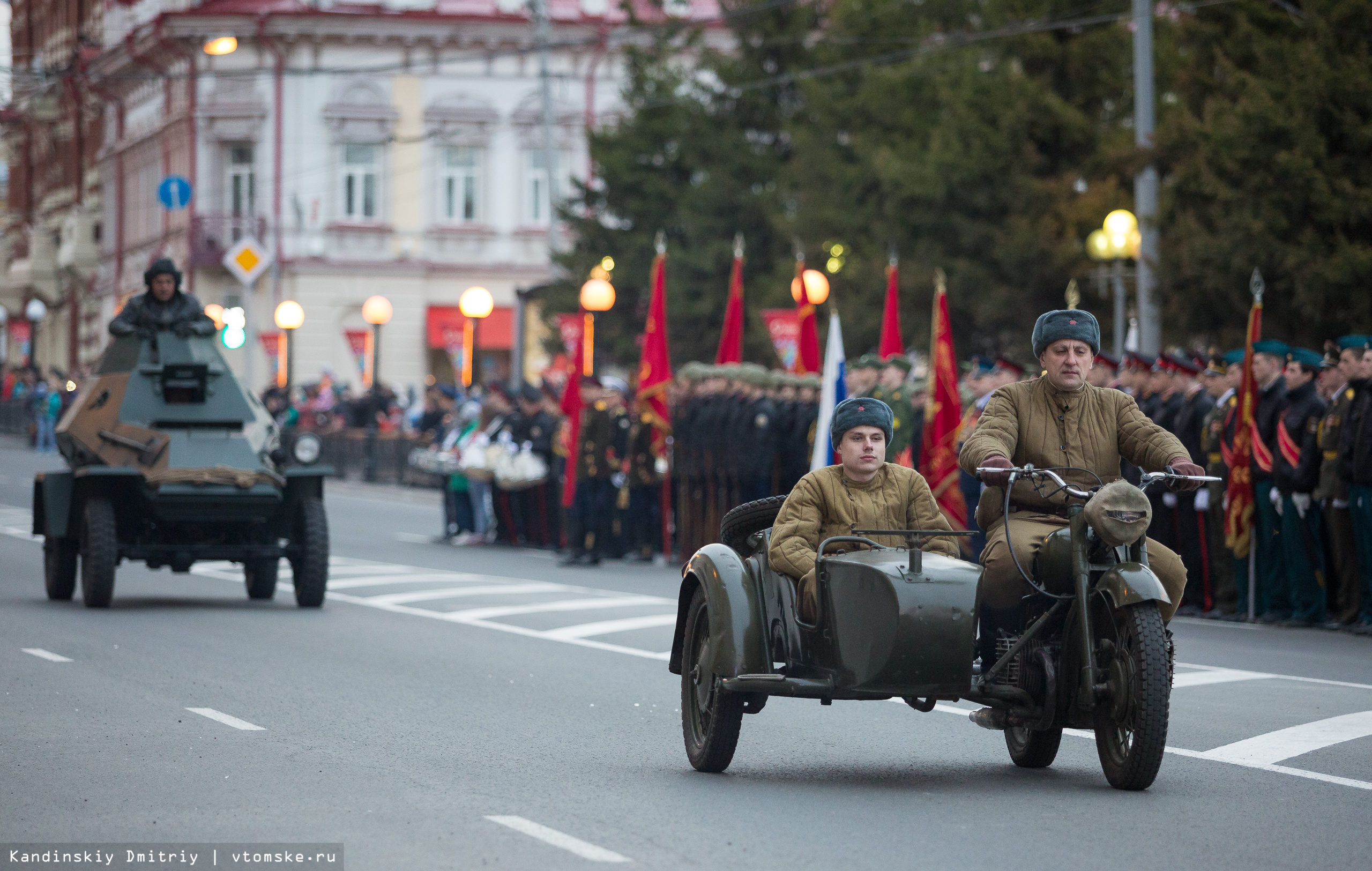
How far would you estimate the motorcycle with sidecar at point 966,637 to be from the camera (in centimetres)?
811

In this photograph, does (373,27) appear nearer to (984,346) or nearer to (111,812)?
(984,346)

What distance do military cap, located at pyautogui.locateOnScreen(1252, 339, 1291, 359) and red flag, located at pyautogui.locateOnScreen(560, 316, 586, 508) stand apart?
8722 mm

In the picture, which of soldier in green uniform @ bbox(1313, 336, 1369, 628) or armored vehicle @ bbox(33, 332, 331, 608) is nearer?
soldier in green uniform @ bbox(1313, 336, 1369, 628)

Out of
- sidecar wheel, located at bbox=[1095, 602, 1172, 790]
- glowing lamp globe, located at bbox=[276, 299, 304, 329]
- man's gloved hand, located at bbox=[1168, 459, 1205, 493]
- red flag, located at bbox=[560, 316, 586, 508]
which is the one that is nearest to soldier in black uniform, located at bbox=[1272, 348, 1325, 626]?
man's gloved hand, located at bbox=[1168, 459, 1205, 493]

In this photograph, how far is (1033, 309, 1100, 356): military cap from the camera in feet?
28.8

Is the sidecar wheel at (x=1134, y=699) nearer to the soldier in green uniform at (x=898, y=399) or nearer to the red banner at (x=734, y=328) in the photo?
the soldier in green uniform at (x=898, y=399)

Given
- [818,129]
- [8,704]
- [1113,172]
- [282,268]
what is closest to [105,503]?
[8,704]

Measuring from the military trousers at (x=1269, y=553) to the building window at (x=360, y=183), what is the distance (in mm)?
40814

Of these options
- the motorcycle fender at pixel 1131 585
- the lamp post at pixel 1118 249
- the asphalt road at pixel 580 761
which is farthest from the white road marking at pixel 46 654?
the lamp post at pixel 1118 249

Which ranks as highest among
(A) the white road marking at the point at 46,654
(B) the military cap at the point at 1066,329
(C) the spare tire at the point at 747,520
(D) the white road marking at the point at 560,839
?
(B) the military cap at the point at 1066,329

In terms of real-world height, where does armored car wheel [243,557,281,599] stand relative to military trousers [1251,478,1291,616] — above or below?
below

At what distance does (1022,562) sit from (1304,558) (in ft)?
28.3

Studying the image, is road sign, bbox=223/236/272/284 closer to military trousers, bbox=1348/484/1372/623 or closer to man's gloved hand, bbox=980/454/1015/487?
military trousers, bbox=1348/484/1372/623

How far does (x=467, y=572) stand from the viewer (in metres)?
21.7
